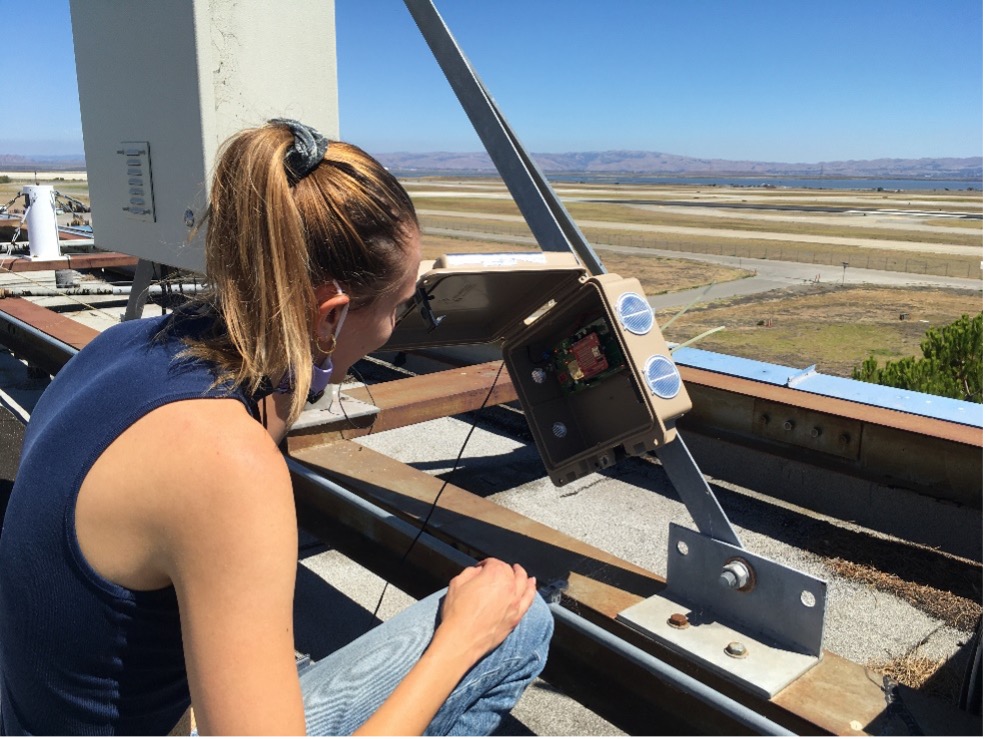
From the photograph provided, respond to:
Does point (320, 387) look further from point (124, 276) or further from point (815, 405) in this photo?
point (124, 276)

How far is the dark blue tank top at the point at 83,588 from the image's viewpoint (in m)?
1.10

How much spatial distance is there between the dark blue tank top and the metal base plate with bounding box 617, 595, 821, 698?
3.72ft

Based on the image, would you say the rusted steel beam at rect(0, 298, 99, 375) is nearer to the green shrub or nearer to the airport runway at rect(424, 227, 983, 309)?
the green shrub

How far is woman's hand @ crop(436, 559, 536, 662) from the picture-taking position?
56.8 inches

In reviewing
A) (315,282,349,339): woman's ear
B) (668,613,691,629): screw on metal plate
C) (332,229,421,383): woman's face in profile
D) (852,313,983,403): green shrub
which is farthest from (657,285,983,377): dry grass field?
(315,282,349,339): woman's ear

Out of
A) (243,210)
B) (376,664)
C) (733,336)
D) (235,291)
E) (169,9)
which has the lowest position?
(733,336)

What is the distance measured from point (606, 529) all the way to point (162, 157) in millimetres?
2429

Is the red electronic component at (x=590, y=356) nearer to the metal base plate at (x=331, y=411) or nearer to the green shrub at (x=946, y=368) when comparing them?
the metal base plate at (x=331, y=411)

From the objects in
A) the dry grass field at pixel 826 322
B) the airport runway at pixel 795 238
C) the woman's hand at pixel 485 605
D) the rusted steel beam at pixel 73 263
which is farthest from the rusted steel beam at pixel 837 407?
the airport runway at pixel 795 238

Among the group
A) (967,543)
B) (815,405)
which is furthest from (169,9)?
(967,543)

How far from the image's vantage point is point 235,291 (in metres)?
1.24

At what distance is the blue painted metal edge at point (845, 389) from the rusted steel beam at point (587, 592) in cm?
147

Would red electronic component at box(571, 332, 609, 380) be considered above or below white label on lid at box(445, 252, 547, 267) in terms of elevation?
below

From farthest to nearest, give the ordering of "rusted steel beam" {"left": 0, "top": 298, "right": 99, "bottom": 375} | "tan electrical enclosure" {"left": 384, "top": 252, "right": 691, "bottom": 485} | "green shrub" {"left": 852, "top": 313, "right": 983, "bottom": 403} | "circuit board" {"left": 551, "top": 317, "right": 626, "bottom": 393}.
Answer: "green shrub" {"left": 852, "top": 313, "right": 983, "bottom": 403}, "rusted steel beam" {"left": 0, "top": 298, "right": 99, "bottom": 375}, "circuit board" {"left": 551, "top": 317, "right": 626, "bottom": 393}, "tan electrical enclosure" {"left": 384, "top": 252, "right": 691, "bottom": 485}
